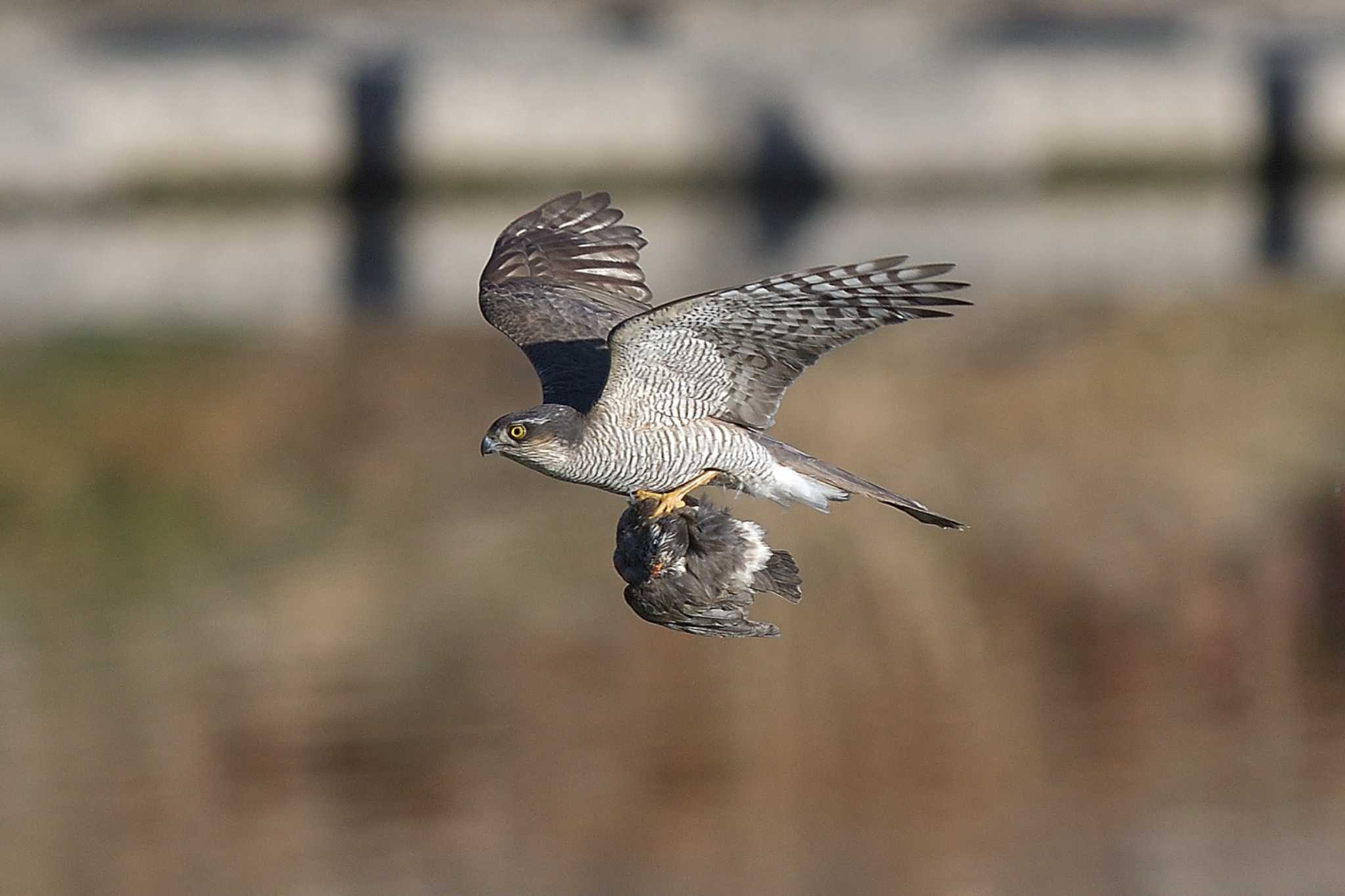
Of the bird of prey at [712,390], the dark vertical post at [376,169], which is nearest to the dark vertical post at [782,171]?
the dark vertical post at [376,169]

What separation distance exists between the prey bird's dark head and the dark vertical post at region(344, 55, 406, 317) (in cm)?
1411

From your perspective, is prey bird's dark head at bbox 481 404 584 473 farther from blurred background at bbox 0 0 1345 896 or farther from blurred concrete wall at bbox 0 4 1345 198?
blurred concrete wall at bbox 0 4 1345 198

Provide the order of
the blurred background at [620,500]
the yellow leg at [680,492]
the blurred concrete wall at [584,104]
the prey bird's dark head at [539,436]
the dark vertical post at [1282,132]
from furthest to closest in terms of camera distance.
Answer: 1. the dark vertical post at [1282,132]
2. the blurred concrete wall at [584,104]
3. the blurred background at [620,500]
4. the yellow leg at [680,492]
5. the prey bird's dark head at [539,436]

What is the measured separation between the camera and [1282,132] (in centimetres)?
2452

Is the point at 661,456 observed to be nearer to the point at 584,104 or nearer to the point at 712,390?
the point at 712,390

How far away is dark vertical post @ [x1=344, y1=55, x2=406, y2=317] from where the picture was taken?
2105 cm

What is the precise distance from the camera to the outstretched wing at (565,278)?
273 inches

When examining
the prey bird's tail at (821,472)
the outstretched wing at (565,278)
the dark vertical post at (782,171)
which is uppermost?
the outstretched wing at (565,278)

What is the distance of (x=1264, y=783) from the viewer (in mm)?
11961

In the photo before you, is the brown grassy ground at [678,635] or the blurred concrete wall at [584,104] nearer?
the brown grassy ground at [678,635]

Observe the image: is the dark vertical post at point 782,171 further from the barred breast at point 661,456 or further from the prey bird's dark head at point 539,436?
the prey bird's dark head at point 539,436

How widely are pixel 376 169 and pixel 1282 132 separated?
9.42m

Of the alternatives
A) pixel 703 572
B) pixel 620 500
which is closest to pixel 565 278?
pixel 703 572

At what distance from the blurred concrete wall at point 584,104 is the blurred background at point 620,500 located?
0.20 ft
